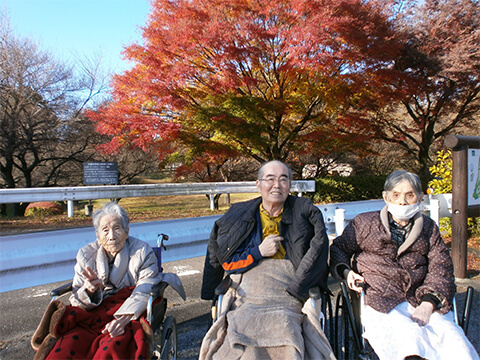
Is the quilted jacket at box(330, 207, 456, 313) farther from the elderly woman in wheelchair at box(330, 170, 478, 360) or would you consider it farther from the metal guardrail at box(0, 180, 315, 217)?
the metal guardrail at box(0, 180, 315, 217)

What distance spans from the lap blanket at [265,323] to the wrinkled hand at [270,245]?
0.26ft

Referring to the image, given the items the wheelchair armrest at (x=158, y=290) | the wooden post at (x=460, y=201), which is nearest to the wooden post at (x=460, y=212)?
the wooden post at (x=460, y=201)

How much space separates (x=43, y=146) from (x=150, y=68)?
693 centimetres

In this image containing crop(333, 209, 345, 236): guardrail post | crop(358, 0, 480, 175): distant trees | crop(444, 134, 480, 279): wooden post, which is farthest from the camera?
crop(358, 0, 480, 175): distant trees

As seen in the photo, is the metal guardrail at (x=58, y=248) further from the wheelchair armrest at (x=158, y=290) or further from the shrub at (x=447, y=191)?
the shrub at (x=447, y=191)

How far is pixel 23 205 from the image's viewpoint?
12344 millimetres

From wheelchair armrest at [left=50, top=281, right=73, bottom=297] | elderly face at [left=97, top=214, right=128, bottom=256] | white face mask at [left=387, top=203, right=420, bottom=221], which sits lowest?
wheelchair armrest at [left=50, top=281, right=73, bottom=297]

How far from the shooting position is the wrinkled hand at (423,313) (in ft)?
6.10

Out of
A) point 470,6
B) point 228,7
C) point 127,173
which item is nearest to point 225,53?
point 228,7

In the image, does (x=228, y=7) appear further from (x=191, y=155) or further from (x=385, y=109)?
(x=385, y=109)

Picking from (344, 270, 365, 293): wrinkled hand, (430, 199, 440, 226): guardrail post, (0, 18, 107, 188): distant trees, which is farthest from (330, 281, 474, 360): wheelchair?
(0, 18, 107, 188): distant trees

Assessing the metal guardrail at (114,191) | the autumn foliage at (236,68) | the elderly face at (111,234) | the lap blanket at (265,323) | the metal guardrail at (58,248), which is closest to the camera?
the lap blanket at (265,323)

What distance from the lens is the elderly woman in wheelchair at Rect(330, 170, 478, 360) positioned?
5.76 feet

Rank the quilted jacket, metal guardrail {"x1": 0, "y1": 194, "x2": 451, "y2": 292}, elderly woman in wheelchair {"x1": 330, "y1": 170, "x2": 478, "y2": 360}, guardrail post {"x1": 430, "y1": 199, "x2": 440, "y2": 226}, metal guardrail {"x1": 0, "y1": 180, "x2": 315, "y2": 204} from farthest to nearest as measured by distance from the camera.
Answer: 1. metal guardrail {"x1": 0, "y1": 180, "x2": 315, "y2": 204}
2. guardrail post {"x1": 430, "y1": 199, "x2": 440, "y2": 226}
3. metal guardrail {"x1": 0, "y1": 194, "x2": 451, "y2": 292}
4. the quilted jacket
5. elderly woman in wheelchair {"x1": 330, "y1": 170, "x2": 478, "y2": 360}
